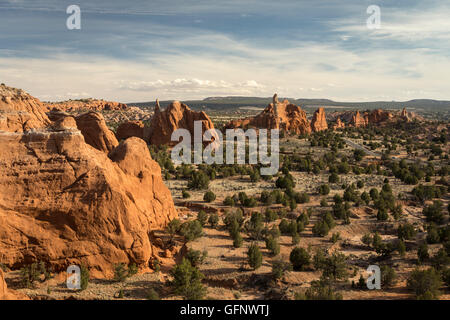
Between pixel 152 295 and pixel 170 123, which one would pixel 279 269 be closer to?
pixel 152 295

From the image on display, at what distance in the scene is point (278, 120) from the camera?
9475cm

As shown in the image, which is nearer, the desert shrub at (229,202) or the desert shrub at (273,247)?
the desert shrub at (273,247)

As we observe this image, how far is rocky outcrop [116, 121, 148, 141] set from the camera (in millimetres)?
71688

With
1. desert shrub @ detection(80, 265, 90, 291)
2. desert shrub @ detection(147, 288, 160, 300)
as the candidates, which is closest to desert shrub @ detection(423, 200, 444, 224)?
desert shrub @ detection(147, 288, 160, 300)

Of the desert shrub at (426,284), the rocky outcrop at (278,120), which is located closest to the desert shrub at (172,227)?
the desert shrub at (426,284)

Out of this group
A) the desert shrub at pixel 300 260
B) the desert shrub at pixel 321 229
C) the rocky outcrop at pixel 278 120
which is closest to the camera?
the desert shrub at pixel 300 260

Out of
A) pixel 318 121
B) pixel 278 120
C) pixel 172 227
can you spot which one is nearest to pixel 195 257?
pixel 172 227

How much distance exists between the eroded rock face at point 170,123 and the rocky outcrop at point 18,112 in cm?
3515

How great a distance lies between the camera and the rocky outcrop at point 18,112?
2195cm

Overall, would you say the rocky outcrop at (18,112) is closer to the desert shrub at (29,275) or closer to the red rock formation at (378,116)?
the desert shrub at (29,275)

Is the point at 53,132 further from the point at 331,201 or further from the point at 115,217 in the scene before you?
the point at 331,201

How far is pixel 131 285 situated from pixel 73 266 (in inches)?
134
